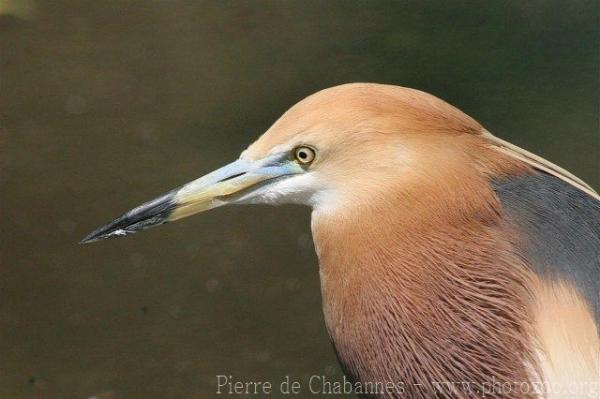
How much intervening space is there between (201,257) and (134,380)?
0.48m

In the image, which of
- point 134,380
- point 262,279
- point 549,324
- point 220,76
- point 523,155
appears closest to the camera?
point 549,324

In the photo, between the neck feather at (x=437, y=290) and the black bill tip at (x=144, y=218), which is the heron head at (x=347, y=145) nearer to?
the neck feather at (x=437, y=290)

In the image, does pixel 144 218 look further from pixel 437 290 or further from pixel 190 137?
pixel 190 137

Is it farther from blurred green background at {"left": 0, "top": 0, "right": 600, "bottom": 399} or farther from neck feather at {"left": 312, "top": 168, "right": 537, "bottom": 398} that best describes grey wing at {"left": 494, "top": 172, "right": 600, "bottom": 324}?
blurred green background at {"left": 0, "top": 0, "right": 600, "bottom": 399}

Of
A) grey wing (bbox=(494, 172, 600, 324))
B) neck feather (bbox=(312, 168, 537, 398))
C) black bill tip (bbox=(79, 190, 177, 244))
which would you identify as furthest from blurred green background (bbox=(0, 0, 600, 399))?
grey wing (bbox=(494, 172, 600, 324))

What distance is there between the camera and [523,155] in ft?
6.07

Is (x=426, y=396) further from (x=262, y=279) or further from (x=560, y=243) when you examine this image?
(x=262, y=279)

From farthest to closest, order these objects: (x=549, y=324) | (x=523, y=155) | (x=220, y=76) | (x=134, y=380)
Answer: (x=220, y=76), (x=134, y=380), (x=523, y=155), (x=549, y=324)

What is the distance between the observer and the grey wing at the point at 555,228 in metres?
1.75

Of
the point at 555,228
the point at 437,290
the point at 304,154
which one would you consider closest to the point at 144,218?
the point at 304,154

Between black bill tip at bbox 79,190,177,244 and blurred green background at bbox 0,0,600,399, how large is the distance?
0.92 meters

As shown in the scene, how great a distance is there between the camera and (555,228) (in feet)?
5.89

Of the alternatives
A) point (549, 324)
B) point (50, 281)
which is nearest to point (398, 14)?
point (50, 281)

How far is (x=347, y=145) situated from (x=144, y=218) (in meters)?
0.55
